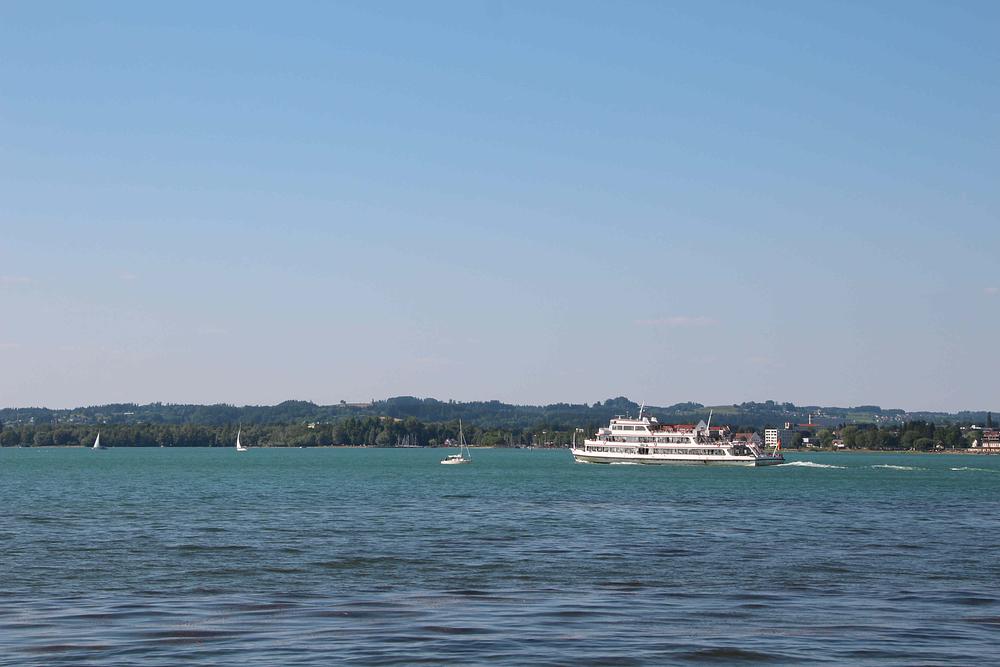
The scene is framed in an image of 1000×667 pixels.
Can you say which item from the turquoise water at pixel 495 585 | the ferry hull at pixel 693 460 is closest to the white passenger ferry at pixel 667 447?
the ferry hull at pixel 693 460

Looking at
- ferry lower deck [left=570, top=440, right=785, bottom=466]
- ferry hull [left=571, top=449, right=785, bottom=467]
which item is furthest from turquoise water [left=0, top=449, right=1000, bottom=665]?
ferry lower deck [left=570, top=440, right=785, bottom=466]

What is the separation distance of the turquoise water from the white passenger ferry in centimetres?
9725

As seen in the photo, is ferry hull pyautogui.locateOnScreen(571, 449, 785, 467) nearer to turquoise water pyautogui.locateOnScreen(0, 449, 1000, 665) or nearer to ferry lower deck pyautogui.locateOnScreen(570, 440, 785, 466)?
ferry lower deck pyautogui.locateOnScreen(570, 440, 785, 466)

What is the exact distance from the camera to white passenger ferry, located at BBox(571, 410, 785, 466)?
17312cm

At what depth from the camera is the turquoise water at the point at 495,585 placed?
1006 inches

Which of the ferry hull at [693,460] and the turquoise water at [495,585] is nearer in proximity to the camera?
the turquoise water at [495,585]

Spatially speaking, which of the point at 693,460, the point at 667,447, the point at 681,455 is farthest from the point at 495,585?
the point at 667,447

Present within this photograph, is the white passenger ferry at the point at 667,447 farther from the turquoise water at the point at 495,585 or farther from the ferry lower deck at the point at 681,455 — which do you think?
the turquoise water at the point at 495,585

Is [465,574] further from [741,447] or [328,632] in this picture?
[741,447]

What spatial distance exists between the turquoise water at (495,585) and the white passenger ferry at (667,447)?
319ft

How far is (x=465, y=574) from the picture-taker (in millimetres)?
39156

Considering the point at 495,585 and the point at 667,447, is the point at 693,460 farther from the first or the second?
the point at 495,585

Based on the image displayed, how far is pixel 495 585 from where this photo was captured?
36219 mm

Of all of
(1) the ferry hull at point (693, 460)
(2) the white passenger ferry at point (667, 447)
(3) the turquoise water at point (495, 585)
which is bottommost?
(3) the turquoise water at point (495, 585)
